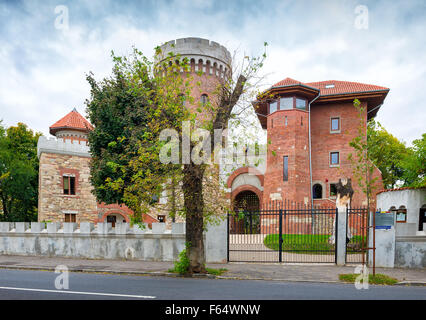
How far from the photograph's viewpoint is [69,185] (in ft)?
89.0

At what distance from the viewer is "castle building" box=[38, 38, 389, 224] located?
26609 mm

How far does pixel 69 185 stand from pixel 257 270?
777 inches

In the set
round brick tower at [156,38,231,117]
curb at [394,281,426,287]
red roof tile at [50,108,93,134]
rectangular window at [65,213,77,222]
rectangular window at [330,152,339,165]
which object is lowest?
rectangular window at [65,213,77,222]

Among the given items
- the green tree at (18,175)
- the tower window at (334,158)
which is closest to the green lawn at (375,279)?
the tower window at (334,158)

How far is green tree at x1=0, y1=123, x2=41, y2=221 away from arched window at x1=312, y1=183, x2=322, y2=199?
24.9 m

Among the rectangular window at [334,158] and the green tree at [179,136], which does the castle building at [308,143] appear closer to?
the rectangular window at [334,158]

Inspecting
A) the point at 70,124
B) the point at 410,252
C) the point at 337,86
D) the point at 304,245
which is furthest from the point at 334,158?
the point at 70,124

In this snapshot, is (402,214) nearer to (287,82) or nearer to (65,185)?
(287,82)

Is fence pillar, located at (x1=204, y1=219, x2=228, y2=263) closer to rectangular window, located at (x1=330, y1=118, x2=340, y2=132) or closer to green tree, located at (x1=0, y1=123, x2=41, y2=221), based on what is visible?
rectangular window, located at (x1=330, y1=118, x2=340, y2=132)

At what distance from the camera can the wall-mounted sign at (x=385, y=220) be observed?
43.4 ft

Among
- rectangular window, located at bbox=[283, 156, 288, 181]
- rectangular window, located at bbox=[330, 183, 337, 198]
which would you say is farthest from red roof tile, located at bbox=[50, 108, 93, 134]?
rectangular window, located at bbox=[330, 183, 337, 198]

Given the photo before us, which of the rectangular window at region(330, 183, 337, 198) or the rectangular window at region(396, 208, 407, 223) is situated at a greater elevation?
the rectangular window at region(330, 183, 337, 198)

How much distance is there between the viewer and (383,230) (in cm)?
1339
